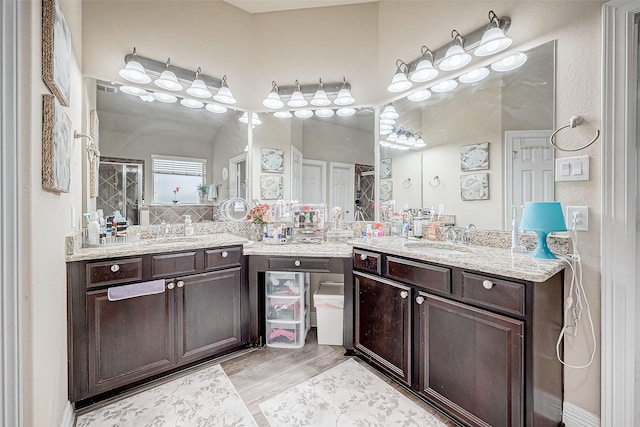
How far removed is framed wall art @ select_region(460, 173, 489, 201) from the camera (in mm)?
2014

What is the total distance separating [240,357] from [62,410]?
1.07 meters

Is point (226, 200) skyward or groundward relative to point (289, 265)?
skyward

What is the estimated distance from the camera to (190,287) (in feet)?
6.68

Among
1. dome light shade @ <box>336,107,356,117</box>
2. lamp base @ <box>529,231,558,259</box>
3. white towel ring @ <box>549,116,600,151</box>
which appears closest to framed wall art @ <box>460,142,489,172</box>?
white towel ring @ <box>549,116,600,151</box>

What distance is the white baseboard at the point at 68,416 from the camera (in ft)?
4.85

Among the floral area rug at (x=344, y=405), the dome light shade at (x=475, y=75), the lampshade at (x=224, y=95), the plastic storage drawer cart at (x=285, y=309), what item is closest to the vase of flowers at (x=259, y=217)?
the plastic storage drawer cart at (x=285, y=309)

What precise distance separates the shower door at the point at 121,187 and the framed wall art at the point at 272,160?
1.09 m

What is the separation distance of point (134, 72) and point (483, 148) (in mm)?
2721

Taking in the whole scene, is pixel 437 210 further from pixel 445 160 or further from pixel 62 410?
pixel 62 410

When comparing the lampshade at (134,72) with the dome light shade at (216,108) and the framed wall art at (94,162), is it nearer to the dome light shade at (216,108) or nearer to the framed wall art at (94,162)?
the framed wall art at (94,162)

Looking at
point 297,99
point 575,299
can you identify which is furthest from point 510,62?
point 297,99

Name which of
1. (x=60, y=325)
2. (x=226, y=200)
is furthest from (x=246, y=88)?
(x=60, y=325)

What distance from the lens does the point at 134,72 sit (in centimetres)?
→ 218

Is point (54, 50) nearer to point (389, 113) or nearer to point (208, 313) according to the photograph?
point (208, 313)
